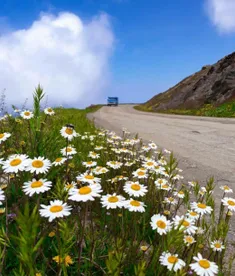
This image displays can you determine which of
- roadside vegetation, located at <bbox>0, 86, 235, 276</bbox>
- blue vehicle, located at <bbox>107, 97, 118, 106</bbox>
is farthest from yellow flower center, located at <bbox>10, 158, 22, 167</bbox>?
blue vehicle, located at <bbox>107, 97, 118, 106</bbox>

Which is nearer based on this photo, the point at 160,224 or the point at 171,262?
the point at 171,262

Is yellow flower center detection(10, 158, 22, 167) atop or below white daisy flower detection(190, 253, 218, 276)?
atop

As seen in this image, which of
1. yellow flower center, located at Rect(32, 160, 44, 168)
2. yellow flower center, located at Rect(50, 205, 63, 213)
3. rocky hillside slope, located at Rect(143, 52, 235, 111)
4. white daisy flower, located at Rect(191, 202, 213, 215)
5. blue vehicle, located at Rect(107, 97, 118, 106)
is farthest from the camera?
blue vehicle, located at Rect(107, 97, 118, 106)

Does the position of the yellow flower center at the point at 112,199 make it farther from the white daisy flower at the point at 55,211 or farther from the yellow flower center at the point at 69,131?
the yellow flower center at the point at 69,131

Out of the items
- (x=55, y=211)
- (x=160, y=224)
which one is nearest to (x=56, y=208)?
(x=55, y=211)

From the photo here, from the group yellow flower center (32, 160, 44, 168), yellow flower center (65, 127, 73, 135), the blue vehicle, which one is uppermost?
the blue vehicle

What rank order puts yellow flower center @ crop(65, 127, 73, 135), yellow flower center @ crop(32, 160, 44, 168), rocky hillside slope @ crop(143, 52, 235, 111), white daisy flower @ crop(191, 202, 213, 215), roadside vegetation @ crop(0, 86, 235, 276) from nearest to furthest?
roadside vegetation @ crop(0, 86, 235, 276)
yellow flower center @ crop(32, 160, 44, 168)
white daisy flower @ crop(191, 202, 213, 215)
yellow flower center @ crop(65, 127, 73, 135)
rocky hillside slope @ crop(143, 52, 235, 111)

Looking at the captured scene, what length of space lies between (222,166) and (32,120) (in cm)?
406

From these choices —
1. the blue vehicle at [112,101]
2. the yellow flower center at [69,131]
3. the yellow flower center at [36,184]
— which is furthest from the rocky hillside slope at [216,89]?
the yellow flower center at [36,184]

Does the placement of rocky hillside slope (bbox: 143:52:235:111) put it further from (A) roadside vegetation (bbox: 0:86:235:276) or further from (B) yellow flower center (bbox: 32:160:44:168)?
(B) yellow flower center (bbox: 32:160:44:168)

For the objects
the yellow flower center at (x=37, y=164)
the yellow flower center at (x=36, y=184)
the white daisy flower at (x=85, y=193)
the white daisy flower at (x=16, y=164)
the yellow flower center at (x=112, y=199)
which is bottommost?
the yellow flower center at (x=112, y=199)

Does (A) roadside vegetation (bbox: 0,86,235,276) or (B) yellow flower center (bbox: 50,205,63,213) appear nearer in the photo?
(A) roadside vegetation (bbox: 0,86,235,276)

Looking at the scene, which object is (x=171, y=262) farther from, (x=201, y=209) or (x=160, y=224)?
(x=201, y=209)

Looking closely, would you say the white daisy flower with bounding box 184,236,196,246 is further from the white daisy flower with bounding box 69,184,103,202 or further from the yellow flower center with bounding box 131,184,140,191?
the white daisy flower with bounding box 69,184,103,202
